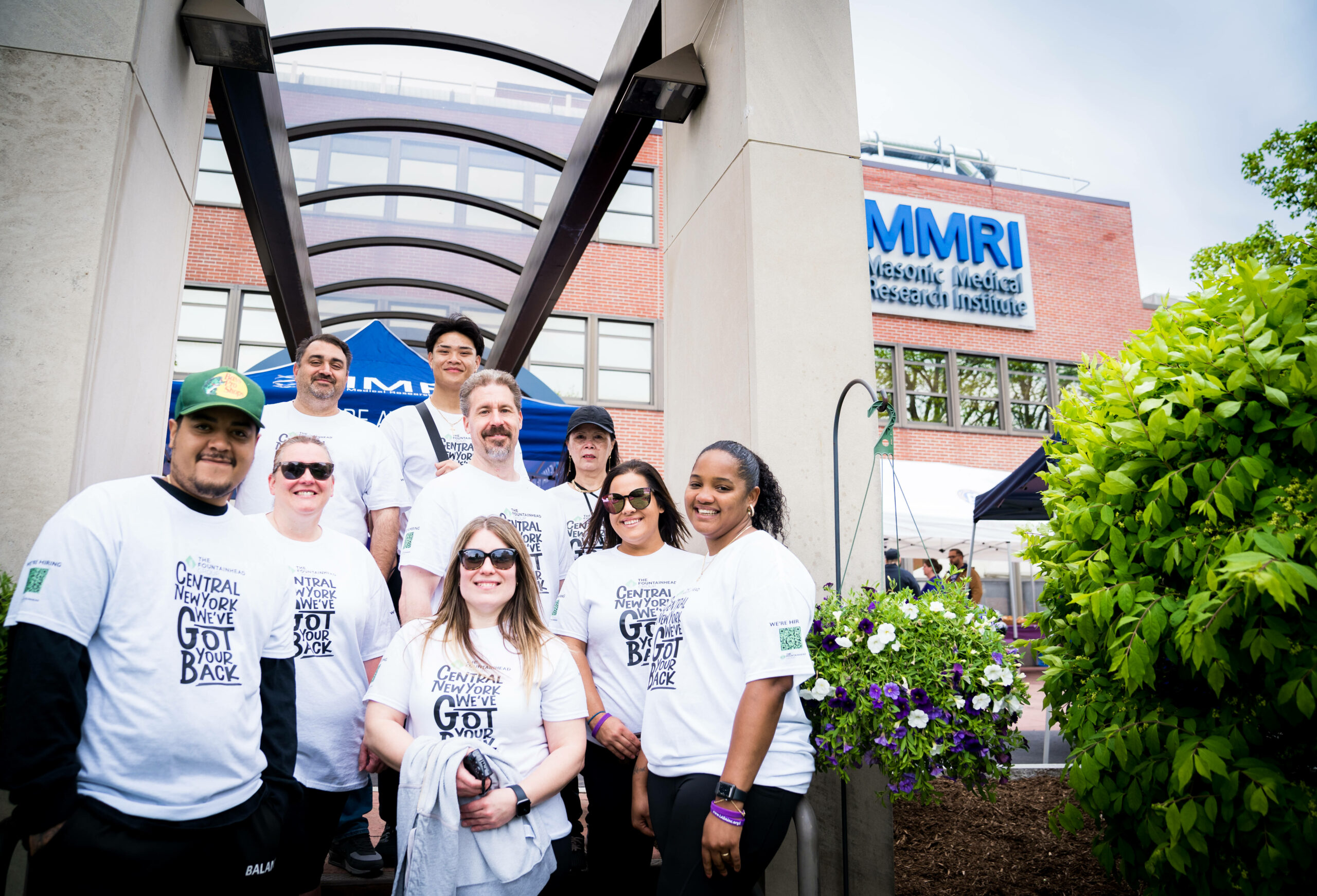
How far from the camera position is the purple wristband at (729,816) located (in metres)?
2.36

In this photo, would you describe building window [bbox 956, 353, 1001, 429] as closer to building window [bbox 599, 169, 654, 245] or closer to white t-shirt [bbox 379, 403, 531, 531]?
building window [bbox 599, 169, 654, 245]

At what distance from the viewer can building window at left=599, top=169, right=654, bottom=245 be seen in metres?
17.7

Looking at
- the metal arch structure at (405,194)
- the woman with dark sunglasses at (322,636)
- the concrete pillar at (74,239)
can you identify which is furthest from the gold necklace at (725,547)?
the metal arch structure at (405,194)

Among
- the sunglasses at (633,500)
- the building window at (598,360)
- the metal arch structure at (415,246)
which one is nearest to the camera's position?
the sunglasses at (633,500)

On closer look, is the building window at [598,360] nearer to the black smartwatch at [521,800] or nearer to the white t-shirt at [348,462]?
the white t-shirt at [348,462]

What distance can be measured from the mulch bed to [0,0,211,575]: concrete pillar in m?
3.72

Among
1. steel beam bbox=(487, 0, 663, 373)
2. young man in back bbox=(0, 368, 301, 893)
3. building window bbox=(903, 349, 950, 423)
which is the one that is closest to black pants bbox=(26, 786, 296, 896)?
young man in back bbox=(0, 368, 301, 893)

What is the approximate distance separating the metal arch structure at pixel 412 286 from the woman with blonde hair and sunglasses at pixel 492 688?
21.1 feet

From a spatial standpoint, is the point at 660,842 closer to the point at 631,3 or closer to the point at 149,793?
the point at 149,793

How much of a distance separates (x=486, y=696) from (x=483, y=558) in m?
0.46

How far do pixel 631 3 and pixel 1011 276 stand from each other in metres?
18.4

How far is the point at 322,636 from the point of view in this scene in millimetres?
2859

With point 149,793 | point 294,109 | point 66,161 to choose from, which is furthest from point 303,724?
point 294,109

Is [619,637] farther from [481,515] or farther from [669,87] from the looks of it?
[669,87]
